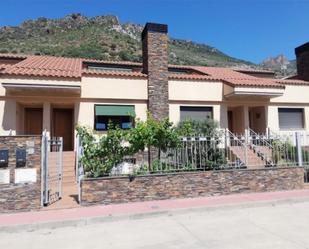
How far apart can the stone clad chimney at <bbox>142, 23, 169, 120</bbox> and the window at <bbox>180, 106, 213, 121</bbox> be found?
4.43 feet

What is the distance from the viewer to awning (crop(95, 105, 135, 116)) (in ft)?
52.0

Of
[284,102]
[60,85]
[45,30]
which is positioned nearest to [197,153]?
[60,85]

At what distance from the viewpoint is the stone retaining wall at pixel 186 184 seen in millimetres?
9539

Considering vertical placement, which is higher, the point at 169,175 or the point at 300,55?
the point at 300,55

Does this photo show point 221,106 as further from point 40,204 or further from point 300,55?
point 40,204

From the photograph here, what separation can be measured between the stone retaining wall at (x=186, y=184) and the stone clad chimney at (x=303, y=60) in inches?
520

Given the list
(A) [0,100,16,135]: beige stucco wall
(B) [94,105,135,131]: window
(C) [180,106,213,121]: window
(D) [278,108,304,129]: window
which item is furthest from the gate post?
(D) [278,108,304,129]: window

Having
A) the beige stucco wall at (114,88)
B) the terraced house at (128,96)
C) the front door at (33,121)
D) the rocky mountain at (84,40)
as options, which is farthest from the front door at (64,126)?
the rocky mountain at (84,40)

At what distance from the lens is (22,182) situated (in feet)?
29.1

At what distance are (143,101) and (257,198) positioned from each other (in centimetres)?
852

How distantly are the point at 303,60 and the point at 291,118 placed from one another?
5.87 m

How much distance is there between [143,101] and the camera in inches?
653

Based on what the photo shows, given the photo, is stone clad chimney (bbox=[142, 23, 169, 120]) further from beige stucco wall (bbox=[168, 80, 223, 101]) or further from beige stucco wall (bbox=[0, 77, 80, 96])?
beige stucco wall (bbox=[0, 77, 80, 96])

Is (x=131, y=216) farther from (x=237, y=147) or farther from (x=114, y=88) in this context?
(x=114, y=88)
